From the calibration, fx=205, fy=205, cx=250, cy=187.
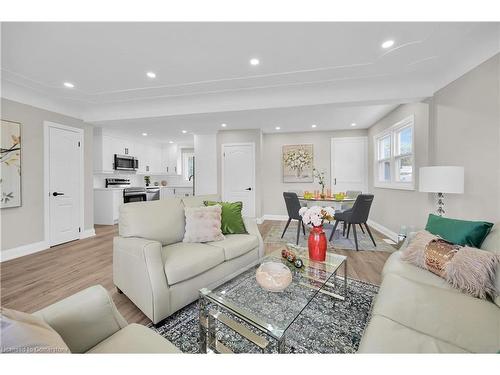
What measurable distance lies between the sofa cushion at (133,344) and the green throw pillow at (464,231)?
203 centimetres

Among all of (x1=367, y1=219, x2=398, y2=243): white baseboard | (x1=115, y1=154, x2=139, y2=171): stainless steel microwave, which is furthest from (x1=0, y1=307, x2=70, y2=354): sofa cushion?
(x1=115, y1=154, x2=139, y2=171): stainless steel microwave

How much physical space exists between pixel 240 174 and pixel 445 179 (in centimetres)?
383

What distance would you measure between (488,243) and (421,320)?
96cm

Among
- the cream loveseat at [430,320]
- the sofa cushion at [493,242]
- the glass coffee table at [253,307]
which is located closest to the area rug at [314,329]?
the glass coffee table at [253,307]

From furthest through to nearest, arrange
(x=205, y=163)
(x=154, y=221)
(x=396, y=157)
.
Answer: (x=205, y=163), (x=396, y=157), (x=154, y=221)

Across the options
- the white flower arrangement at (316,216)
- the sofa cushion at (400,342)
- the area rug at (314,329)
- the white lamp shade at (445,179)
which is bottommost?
the area rug at (314,329)

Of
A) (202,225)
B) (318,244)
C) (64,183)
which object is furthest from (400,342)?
(64,183)

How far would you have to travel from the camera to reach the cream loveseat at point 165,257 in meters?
1.52

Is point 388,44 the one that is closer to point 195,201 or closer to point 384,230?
point 195,201

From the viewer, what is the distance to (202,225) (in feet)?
7.02

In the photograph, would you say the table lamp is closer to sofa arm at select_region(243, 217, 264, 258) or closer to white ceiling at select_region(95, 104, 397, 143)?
white ceiling at select_region(95, 104, 397, 143)

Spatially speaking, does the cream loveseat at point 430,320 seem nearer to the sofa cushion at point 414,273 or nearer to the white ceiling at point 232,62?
the sofa cushion at point 414,273
